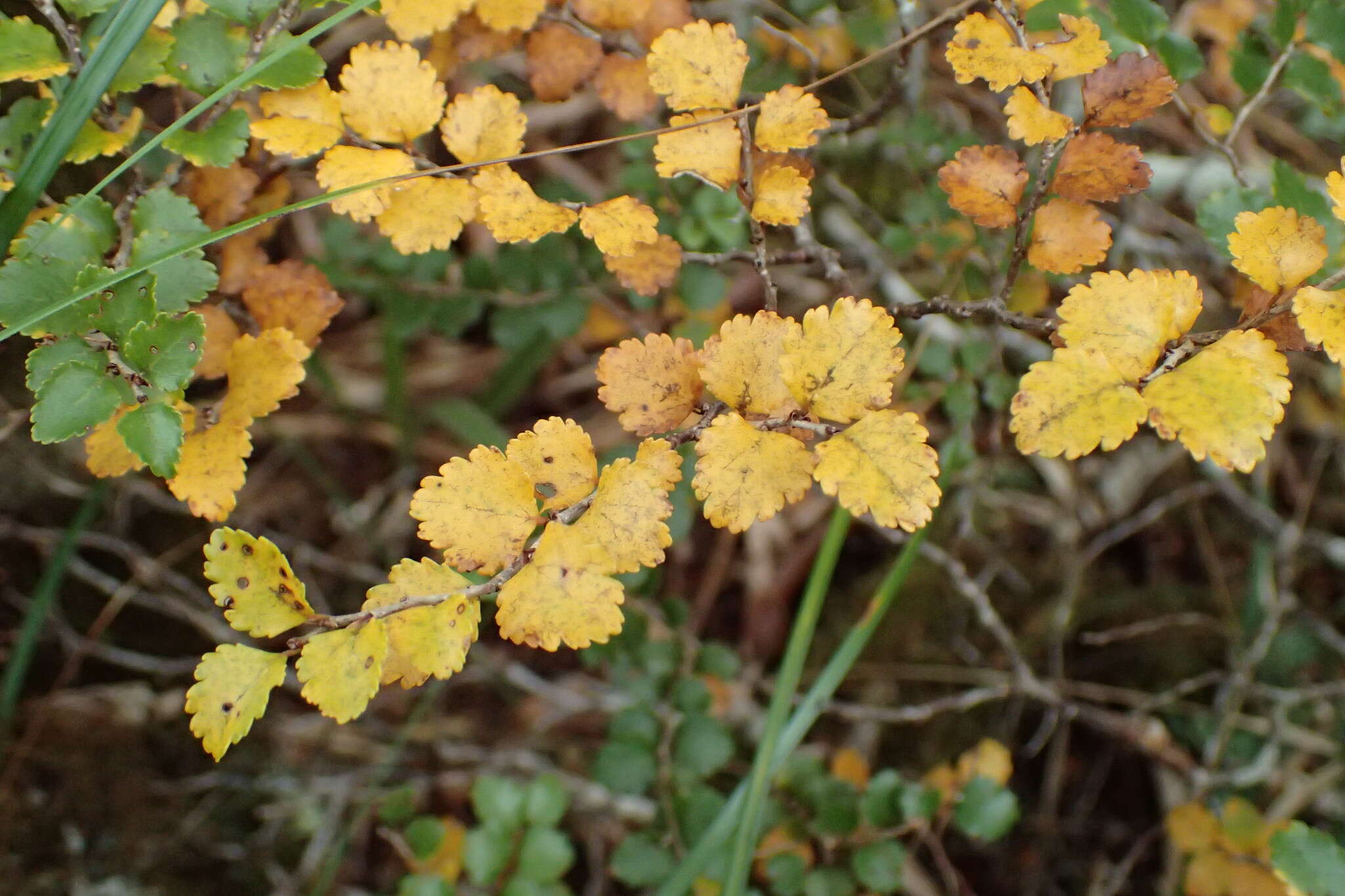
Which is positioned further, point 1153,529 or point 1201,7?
point 1153,529

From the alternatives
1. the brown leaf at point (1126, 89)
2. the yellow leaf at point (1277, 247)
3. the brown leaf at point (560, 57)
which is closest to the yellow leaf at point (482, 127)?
the brown leaf at point (560, 57)

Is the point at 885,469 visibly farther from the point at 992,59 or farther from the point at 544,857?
the point at 544,857

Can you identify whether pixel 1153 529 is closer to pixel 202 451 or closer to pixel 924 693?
pixel 924 693

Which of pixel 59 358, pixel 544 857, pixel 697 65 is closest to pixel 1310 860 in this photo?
pixel 544 857

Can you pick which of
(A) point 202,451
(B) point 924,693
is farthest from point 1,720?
(B) point 924,693

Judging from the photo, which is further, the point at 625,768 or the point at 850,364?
the point at 625,768

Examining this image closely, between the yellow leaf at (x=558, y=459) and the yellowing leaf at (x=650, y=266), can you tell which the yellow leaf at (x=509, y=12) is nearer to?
the yellowing leaf at (x=650, y=266)

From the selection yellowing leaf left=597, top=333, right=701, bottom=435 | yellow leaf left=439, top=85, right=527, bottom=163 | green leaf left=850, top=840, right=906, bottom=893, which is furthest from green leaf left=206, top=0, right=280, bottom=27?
green leaf left=850, top=840, right=906, bottom=893
